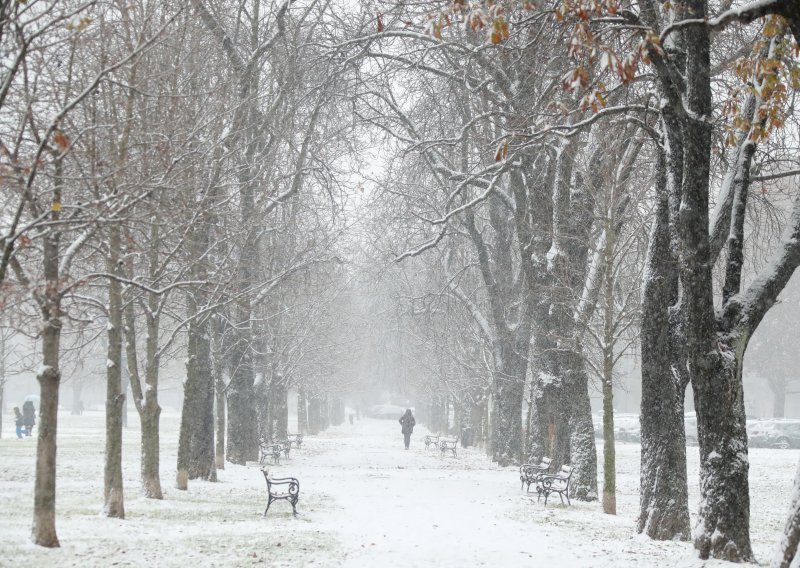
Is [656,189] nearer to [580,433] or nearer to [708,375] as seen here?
[708,375]

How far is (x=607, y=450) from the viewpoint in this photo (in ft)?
47.8

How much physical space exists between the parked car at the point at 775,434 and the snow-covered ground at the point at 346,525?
16.6m

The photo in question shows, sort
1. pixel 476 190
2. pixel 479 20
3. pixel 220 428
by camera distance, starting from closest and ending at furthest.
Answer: pixel 479 20, pixel 220 428, pixel 476 190

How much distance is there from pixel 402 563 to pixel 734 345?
14.4ft

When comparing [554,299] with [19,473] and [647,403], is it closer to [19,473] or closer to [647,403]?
[647,403]

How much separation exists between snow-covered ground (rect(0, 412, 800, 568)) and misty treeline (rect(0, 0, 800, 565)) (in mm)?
741

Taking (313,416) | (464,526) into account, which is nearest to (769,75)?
(464,526)

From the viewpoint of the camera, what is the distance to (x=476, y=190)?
2778 centimetres

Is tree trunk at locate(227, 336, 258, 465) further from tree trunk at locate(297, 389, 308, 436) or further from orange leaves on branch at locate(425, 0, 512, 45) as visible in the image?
tree trunk at locate(297, 389, 308, 436)

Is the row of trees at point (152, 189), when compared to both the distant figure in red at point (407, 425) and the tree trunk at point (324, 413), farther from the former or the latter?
the tree trunk at point (324, 413)

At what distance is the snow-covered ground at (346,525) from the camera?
9.58 m

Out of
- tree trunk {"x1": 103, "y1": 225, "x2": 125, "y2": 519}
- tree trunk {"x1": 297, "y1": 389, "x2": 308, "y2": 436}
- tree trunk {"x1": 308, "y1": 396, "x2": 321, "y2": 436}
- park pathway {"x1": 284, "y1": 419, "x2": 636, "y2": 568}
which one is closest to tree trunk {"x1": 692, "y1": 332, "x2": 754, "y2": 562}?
park pathway {"x1": 284, "y1": 419, "x2": 636, "y2": 568}

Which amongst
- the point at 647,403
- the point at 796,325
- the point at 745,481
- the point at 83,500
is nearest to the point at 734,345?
the point at 745,481

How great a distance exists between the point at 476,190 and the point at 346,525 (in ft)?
55.2
